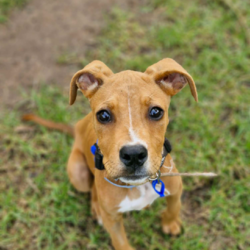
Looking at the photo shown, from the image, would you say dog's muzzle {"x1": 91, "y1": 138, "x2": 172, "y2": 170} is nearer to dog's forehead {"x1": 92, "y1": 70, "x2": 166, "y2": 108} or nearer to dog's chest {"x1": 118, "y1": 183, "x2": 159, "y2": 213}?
dog's forehead {"x1": 92, "y1": 70, "x2": 166, "y2": 108}

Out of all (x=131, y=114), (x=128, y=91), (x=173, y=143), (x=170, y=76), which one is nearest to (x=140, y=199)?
(x=131, y=114)

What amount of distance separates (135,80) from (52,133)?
9.49ft

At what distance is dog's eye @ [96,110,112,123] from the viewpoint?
10.2 feet

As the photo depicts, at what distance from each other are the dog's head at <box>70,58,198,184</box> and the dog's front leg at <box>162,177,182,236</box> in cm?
70

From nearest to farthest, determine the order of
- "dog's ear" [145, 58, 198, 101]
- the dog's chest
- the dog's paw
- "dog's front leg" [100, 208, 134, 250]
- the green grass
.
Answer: "dog's ear" [145, 58, 198, 101] → the dog's chest → "dog's front leg" [100, 208, 134, 250] → the dog's paw → the green grass

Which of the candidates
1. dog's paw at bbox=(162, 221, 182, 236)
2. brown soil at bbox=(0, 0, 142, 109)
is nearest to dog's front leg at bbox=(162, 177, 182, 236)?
dog's paw at bbox=(162, 221, 182, 236)

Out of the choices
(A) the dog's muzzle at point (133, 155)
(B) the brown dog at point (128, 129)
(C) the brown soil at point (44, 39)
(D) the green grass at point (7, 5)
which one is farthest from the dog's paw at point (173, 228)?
(D) the green grass at point (7, 5)

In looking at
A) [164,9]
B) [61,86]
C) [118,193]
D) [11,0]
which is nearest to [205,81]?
[164,9]

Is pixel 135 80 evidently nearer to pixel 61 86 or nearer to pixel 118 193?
pixel 118 193

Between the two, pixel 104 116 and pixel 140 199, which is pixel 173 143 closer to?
pixel 140 199

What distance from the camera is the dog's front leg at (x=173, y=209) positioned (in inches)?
146

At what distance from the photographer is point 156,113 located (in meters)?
3.10

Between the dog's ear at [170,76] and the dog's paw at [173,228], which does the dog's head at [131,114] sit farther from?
the dog's paw at [173,228]

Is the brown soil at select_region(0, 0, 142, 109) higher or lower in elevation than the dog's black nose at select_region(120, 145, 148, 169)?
lower
